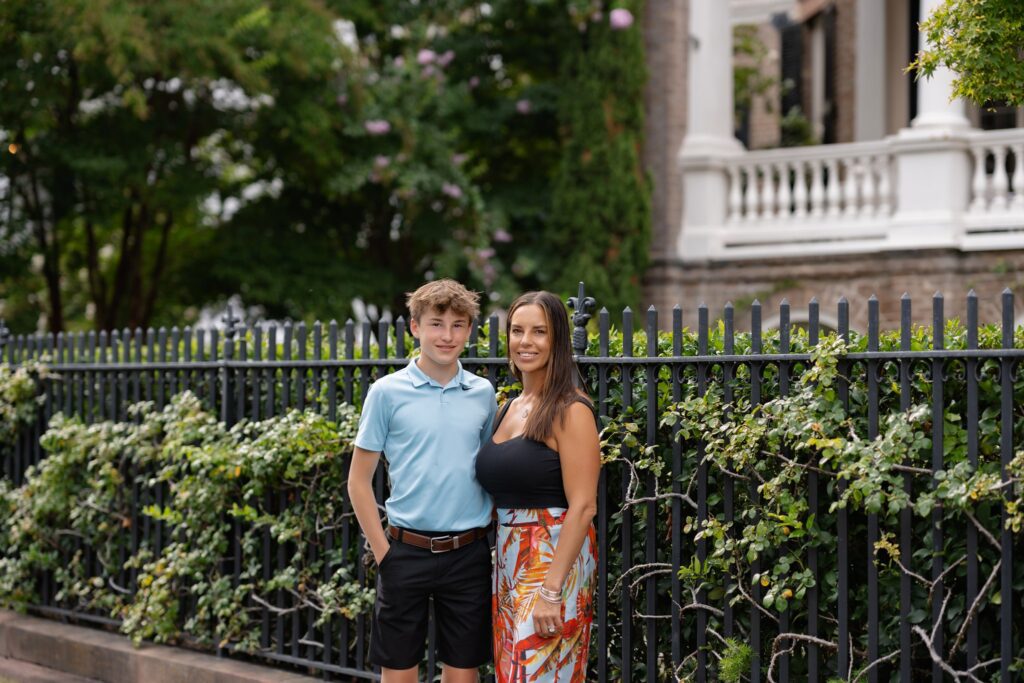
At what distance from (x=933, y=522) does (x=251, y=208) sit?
12516mm

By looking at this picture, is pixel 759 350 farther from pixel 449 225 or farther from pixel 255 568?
pixel 449 225

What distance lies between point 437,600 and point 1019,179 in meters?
9.19

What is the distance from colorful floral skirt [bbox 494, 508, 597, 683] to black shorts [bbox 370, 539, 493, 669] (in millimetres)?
189

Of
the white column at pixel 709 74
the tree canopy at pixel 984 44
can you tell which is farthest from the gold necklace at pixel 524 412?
the white column at pixel 709 74

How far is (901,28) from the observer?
16234mm

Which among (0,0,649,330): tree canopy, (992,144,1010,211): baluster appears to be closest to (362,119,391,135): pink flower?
(0,0,649,330): tree canopy

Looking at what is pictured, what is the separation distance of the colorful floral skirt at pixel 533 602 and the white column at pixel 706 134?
9.94 m

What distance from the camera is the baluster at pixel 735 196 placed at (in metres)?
13.7

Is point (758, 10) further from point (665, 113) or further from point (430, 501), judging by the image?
point (430, 501)

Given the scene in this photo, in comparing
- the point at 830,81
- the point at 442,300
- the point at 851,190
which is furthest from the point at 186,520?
the point at 830,81

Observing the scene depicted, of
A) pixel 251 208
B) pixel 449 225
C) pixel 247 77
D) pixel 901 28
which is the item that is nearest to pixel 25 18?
pixel 247 77

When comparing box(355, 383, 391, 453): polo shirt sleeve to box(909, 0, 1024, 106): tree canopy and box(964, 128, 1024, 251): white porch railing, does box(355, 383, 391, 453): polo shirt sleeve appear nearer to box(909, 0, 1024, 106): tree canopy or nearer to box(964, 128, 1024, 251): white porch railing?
box(909, 0, 1024, 106): tree canopy

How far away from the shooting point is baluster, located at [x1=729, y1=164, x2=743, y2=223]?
538 inches

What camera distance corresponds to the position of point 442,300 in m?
4.29
